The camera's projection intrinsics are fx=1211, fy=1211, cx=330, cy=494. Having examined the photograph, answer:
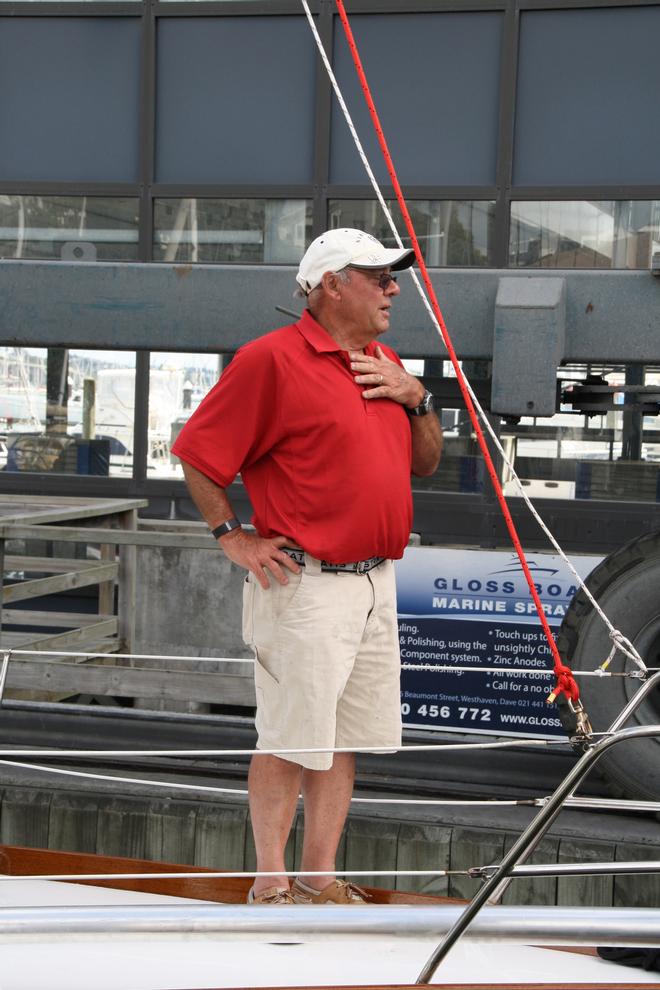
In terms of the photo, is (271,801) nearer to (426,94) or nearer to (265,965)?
(265,965)

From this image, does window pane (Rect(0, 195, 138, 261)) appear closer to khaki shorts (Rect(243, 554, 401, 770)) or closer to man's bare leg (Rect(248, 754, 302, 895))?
khaki shorts (Rect(243, 554, 401, 770))

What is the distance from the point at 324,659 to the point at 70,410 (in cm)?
656

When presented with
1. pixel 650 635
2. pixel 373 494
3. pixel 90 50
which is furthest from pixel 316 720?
pixel 90 50

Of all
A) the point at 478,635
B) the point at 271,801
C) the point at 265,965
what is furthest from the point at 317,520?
the point at 478,635

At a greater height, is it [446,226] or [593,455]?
[446,226]

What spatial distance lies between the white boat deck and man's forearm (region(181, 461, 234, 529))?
3.35 ft

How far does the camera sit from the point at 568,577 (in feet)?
15.8

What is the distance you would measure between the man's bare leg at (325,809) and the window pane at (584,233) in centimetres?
579

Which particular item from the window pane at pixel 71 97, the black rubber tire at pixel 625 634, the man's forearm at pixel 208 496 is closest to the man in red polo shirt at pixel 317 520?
the man's forearm at pixel 208 496

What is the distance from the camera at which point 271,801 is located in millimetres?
2971

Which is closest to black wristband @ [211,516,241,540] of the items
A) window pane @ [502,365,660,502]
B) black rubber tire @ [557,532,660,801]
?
black rubber tire @ [557,532,660,801]

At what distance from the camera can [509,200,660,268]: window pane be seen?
8078 millimetres

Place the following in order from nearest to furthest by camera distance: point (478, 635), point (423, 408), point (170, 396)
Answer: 1. point (423, 408)
2. point (478, 635)
3. point (170, 396)

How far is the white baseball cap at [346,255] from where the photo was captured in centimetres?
296
